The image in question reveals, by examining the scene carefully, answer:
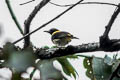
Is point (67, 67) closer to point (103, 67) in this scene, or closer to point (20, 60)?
point (103, 67)

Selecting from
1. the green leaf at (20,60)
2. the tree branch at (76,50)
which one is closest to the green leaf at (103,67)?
the tree branch at (76,50)

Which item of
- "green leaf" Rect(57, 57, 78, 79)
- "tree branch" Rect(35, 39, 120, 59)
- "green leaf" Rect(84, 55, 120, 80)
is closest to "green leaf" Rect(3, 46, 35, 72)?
"tree branch" Rect(35, 39, 120, 59)

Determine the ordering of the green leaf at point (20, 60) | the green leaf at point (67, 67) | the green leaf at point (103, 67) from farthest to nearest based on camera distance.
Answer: the green leaf at point (67, 67) → the green leaf at point (103, 67) → the green leaf at point (20, 60)

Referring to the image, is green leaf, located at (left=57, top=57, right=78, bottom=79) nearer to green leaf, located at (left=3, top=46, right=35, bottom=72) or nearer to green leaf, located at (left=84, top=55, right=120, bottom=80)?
green leaf, located at (left=84, top=55, right=120, bottom=80)

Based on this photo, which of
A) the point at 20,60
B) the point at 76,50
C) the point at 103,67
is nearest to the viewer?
the point at 20,60

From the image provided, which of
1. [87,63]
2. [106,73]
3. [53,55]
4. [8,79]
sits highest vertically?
[8,79]

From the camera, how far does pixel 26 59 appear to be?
0.34 metres

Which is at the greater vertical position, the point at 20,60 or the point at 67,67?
the point at 20,60

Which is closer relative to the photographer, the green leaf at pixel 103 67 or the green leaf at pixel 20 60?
the green leaf at pixel 20 60

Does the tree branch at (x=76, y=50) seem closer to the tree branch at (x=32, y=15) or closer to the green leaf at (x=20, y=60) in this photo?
the tree branch at (x=32, y=15)

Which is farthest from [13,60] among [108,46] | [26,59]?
[108,46]

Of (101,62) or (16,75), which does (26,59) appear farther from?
(101,62)

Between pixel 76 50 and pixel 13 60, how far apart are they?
39 cm

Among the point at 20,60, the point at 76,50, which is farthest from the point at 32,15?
the point at 20,60
